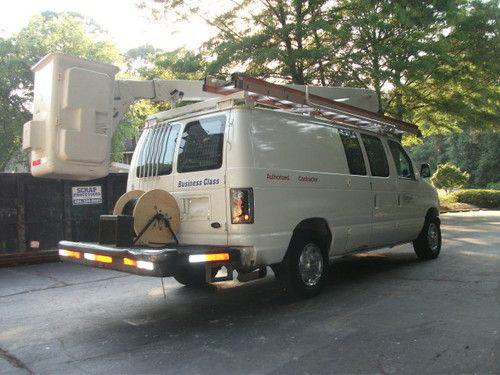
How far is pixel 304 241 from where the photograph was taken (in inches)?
244

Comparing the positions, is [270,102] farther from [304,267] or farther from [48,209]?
[48,209]

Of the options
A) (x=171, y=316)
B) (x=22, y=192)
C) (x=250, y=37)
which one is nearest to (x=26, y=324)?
(x=171, y=316)

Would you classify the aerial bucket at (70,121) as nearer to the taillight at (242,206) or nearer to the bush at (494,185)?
the taillight at (242,206)

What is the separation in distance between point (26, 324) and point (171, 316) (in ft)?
5.29

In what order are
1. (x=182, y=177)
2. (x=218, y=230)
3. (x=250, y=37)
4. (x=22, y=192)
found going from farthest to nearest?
(x=250, y=37), (x=22, y=192), (x=182, y=177), (x=218, y=230)

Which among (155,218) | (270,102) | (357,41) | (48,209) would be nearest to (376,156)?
(270,102)

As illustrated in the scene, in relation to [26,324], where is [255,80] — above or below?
above

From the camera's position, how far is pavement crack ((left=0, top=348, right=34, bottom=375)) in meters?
4.36

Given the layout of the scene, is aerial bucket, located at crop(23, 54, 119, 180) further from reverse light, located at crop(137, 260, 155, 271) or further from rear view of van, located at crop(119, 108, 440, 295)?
reverse light, located at crop(137, 260, 155, 271)

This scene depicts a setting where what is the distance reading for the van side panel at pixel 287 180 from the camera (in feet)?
18.1

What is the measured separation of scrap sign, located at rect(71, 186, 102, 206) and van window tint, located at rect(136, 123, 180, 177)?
4732 millimetres

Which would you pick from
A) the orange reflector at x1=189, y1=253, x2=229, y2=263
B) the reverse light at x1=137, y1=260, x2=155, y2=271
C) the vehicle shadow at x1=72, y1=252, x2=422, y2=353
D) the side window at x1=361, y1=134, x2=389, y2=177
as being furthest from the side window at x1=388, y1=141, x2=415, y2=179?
the reverse light at x1=137, y1=260, x2=155, y2=271

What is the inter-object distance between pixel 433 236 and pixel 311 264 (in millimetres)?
3820

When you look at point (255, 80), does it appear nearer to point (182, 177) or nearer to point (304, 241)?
point (182, 177)
